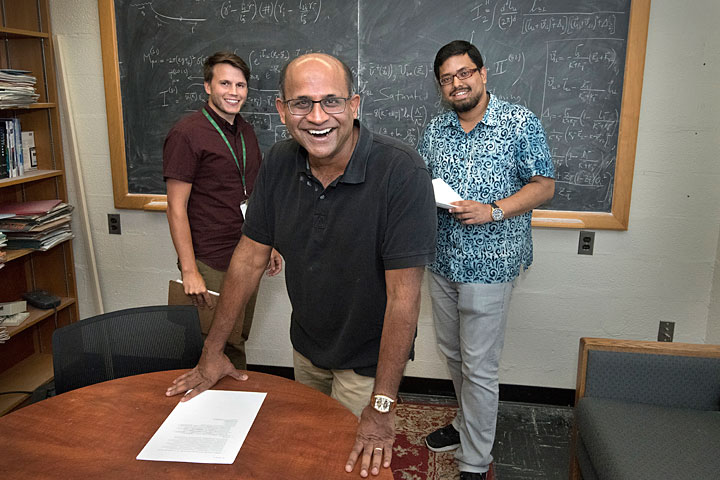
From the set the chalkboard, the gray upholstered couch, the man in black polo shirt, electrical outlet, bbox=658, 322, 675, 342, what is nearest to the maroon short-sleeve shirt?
the chalkboard

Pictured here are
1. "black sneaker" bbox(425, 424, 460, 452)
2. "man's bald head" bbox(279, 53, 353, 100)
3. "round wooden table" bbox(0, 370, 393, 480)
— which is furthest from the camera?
"black sneaker" bbox(425, 424, 460, 452)

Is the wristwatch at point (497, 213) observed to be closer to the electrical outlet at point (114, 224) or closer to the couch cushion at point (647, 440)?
the couch cushion at point (647, 440)

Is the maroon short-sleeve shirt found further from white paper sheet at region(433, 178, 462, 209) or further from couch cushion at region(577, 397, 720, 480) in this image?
couch cushion at region(577, 397, 720, 480)

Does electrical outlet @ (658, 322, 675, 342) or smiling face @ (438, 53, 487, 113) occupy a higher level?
smiling face @ (438, 53, 487, 113)

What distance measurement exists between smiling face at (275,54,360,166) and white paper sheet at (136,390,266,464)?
675mm

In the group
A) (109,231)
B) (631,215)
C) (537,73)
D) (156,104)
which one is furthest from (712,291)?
(109,231)

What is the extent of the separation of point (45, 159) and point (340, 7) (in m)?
1.79

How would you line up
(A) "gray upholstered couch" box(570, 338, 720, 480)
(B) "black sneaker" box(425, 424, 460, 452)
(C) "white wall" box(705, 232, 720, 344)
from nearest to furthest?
(A) "gray upholstered couch" box(570, 338, 720, 480) < (B) "black sneaker" box(425, 424, 460, 452) < (C) "white wall" box(705, 232, 720, 344)

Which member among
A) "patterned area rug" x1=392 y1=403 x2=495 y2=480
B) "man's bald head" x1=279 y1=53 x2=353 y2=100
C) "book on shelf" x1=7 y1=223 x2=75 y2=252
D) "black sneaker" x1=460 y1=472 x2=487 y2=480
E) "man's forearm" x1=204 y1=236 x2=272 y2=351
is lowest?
"patterned area rug" x1=392 y1=403 x2=495 y2=480

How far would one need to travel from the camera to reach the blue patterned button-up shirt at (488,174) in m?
2.15

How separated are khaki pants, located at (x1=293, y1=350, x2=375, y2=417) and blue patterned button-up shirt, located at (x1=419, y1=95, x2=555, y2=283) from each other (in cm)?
72

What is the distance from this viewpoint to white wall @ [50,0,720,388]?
2605mm

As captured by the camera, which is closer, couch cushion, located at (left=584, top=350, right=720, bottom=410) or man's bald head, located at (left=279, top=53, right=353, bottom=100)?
man's bald head, located at (left=279, top=53, right=353, bottom=100)

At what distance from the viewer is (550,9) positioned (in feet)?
8.61
